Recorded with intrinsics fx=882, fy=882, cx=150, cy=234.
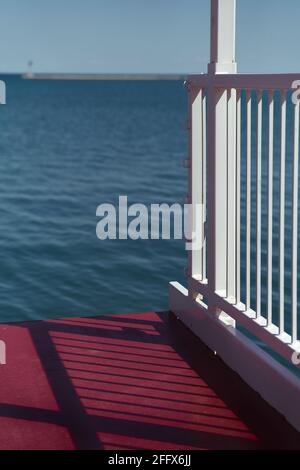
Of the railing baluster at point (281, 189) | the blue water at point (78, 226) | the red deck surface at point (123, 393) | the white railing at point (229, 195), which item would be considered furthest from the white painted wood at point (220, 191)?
the blue water at point (78, 226)

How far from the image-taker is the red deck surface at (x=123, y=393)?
2.69 metres

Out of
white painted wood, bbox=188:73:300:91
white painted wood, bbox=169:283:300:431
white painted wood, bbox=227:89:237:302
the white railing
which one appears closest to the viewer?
white painted wood, bbox=188:73:300:91

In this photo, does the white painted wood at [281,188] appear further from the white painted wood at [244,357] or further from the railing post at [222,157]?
the railing post at [222,157]

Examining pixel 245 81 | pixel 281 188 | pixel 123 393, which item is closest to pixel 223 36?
pixel 245 81

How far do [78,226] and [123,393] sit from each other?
478 inches

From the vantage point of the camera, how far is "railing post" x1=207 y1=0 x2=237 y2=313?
3289 millimetres

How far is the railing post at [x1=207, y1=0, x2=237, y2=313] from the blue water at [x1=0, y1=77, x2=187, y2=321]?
6.70 meters

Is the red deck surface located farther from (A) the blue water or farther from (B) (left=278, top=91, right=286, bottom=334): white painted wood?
(A) the blue water

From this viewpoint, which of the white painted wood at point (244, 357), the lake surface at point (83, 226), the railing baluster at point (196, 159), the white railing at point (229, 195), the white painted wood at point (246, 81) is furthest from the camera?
the lake surface at point (83, 226)

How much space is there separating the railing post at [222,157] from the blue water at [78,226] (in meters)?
6.70

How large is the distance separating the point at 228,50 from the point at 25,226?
37.8 ft

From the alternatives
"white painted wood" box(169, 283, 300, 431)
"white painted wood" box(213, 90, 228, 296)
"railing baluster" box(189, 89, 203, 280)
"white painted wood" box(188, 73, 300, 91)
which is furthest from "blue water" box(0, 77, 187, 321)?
"white painted wood" box(188, 73, 300, 91)

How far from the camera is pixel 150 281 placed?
11.6 metres

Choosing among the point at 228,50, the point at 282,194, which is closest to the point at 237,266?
the point at 282,194
